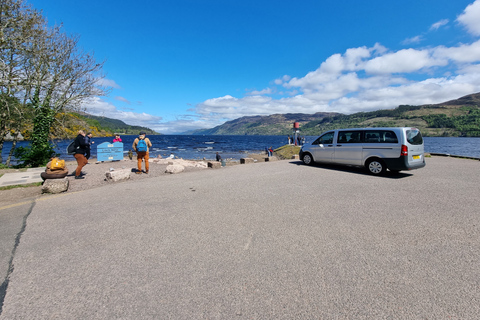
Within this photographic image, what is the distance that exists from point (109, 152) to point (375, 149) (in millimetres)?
15417

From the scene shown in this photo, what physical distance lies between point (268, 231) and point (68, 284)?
9.33ft

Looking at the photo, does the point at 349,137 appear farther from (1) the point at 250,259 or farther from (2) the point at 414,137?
(1) the point at 250,259

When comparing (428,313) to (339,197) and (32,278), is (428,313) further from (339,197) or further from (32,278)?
(32,278)

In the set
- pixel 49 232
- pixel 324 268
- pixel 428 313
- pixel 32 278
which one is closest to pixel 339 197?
pixel 324 268

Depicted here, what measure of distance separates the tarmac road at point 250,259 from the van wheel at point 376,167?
9.46 ft

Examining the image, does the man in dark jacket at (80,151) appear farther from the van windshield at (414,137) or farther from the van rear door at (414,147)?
the van windshield at (414,137)

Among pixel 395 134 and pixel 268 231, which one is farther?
pixel 395 134

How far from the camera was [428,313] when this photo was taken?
6.58ft

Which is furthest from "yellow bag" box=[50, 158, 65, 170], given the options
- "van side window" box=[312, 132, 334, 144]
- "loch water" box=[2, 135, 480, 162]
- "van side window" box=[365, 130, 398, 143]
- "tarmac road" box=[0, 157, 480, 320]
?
"van side window" box=[365, 130, 398, 143]

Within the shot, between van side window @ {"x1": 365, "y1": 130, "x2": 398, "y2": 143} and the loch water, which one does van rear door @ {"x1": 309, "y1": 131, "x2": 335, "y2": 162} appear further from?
the loch water

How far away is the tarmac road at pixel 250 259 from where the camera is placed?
2119 millimetres

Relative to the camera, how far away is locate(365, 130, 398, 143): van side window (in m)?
8.26

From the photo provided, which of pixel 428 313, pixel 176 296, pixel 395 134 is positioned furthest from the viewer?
pixel 395 134

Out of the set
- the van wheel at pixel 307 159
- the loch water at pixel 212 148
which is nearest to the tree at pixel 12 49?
the loch water at pixel 212 148
